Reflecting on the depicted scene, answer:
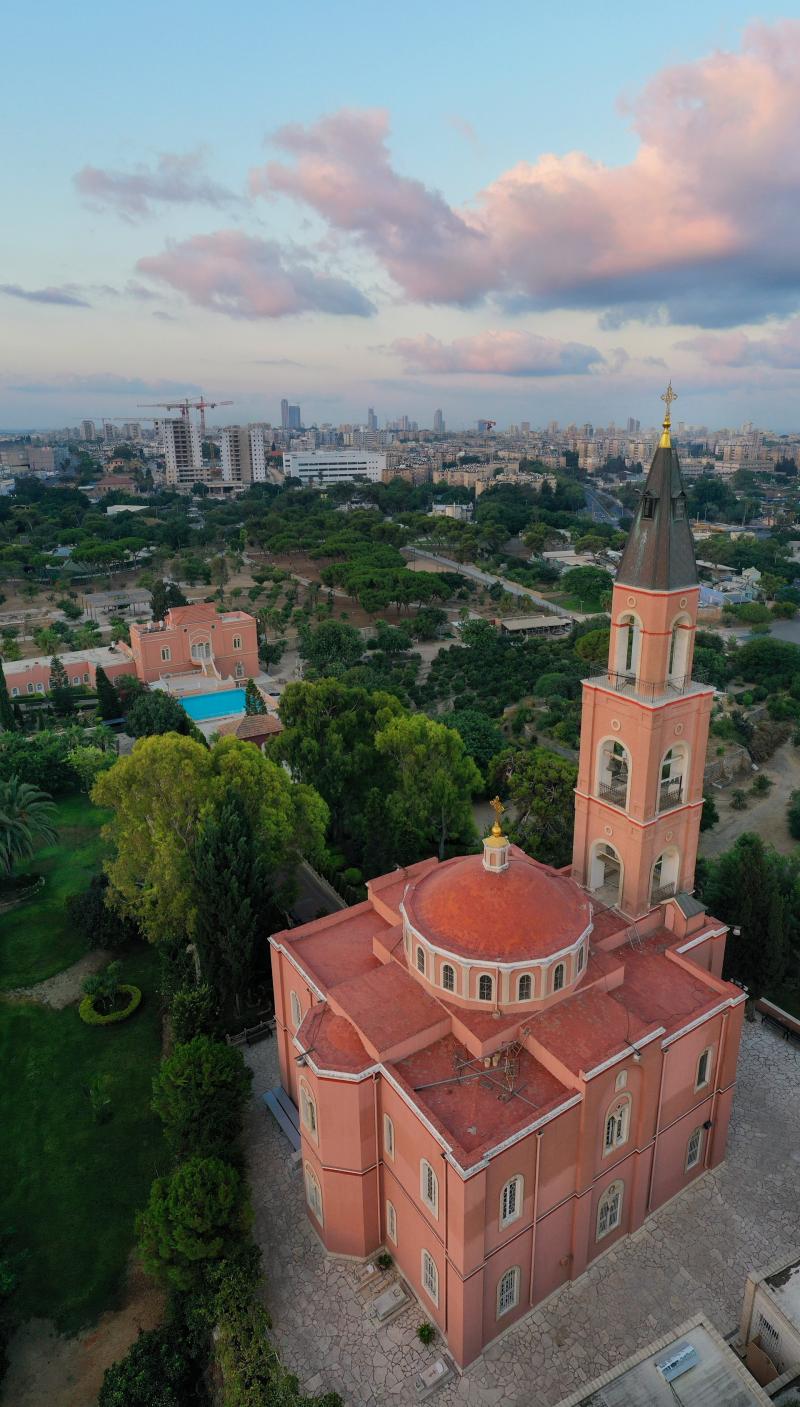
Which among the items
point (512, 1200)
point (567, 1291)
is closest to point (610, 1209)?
point (567, 1291)

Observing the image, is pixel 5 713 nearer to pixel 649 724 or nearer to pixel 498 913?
pixel 498 913

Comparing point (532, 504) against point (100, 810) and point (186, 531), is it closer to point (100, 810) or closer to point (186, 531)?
point (186, 531)

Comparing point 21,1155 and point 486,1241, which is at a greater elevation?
point 486,1241

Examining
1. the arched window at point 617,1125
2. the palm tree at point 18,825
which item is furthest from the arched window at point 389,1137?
the palm tree at point 18,825

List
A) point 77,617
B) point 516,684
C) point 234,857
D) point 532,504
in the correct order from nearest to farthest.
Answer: point 234,857
point 516,684
point 77,617
point 532,504

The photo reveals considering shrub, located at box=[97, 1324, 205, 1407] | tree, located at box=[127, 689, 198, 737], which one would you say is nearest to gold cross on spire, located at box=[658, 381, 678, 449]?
shrub, located at box=[97, 1324, 205, 1407]

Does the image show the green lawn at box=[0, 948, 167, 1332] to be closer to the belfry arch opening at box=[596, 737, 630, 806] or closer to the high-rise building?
the belfry arch opening at box=[596, 737, 630, 806]

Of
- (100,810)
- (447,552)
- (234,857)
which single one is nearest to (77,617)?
(100,810)
